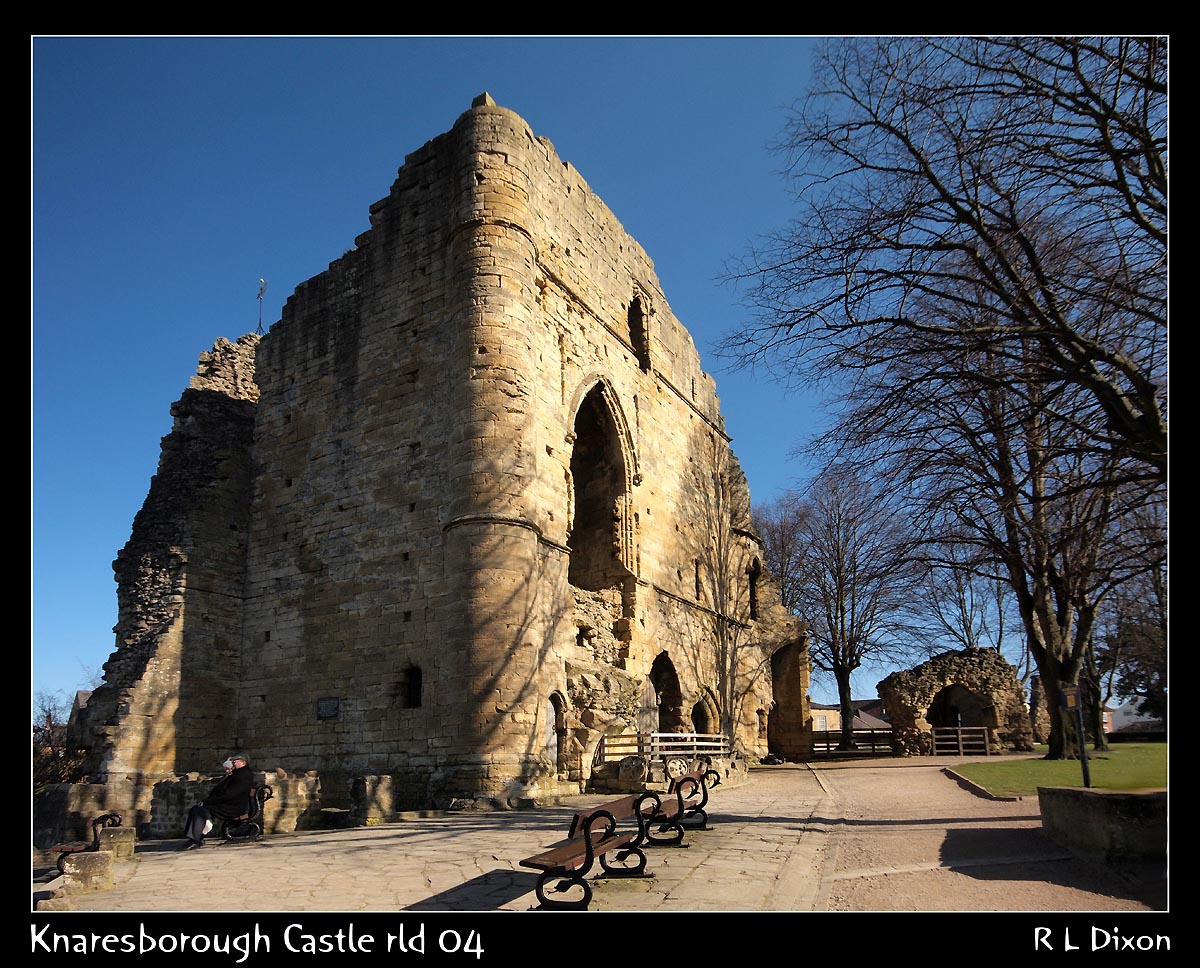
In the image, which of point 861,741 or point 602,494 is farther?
point 861,741

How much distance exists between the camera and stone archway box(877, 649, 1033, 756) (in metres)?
27.3

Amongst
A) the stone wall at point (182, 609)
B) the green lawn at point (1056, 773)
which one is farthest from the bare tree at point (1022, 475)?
the stone wall at point (182, 609)

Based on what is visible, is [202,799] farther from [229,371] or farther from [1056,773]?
[1056,773]

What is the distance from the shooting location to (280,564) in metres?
18.0

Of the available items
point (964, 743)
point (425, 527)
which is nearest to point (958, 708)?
point (964, 743)

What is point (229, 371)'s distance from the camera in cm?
2083

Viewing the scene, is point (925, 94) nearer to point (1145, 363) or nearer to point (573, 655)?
point (1145, 363)

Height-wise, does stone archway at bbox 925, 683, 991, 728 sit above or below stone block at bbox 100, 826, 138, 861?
below

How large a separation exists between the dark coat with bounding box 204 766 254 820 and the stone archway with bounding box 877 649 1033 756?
21.1 m

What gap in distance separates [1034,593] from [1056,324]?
39.0ft

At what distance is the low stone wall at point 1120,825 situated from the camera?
Answer: 6301mm

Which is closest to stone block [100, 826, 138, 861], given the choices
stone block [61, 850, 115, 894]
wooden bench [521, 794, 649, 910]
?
stone block [61, 850, 115, 894]

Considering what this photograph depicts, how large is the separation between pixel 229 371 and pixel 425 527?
795cm

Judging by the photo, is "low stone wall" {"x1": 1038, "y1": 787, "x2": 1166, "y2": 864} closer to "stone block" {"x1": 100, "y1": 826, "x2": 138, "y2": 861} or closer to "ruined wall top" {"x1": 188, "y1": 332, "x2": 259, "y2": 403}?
"stone block" {"x1": 100, "y1": 826, "x2": 138, "y2": 861}
